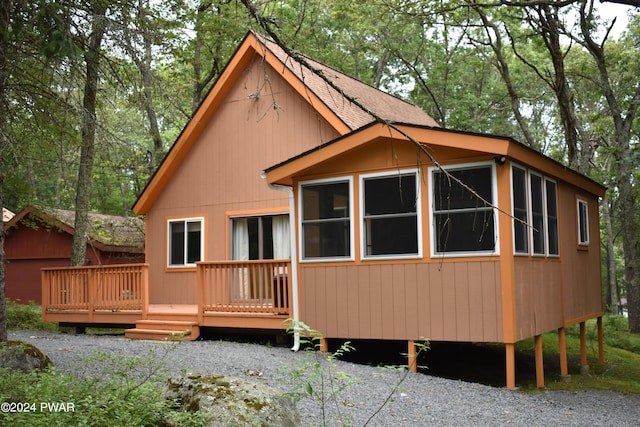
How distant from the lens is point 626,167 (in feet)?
43.9

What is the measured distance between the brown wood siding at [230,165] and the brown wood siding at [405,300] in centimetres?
364

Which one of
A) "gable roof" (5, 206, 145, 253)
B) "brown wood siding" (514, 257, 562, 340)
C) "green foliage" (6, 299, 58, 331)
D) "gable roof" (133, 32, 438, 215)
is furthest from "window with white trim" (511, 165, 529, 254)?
"gable roof" (5, 206, 145, 253)

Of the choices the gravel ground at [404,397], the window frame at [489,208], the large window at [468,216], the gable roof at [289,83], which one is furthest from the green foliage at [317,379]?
the gable roof at [289,83]

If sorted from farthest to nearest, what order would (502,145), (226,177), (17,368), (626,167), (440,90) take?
(440,90) → (226,177) → (626,167) → (502,145) → (17,368)

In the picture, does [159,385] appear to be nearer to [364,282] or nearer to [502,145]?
[364,282]

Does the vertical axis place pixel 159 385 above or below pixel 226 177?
below

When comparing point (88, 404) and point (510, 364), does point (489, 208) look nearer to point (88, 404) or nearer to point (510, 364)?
point (510, 364)

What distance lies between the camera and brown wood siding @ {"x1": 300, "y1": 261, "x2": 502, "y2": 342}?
920 centimetres

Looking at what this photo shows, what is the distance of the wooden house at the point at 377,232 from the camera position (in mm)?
9227

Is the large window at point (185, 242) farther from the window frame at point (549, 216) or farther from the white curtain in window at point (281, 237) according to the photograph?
the window frame at point (549, 216)

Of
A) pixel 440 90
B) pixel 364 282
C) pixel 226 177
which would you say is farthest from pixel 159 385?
pixel 440 90

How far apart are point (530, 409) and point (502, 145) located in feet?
11.4

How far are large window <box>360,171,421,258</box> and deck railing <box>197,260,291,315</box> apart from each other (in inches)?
70.5

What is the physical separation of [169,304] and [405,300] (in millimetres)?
7194
